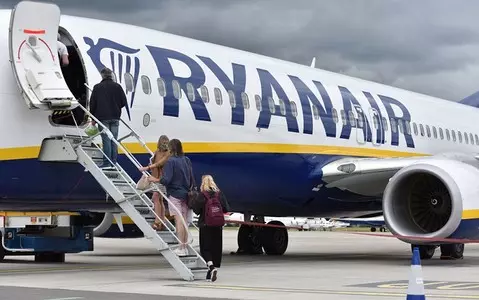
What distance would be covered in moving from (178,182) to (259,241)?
29.5 ft

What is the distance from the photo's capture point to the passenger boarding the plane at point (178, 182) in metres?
12.6

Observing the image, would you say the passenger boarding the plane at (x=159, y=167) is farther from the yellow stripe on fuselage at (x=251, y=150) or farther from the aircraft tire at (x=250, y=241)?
the aircraft tire at (x=250, y=241)

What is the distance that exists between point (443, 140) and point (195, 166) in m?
9.43

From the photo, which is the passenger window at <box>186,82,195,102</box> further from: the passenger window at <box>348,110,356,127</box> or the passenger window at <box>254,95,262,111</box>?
the passenger window at <box>348,110,356,127</box>

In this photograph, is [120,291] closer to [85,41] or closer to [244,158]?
[85,41]

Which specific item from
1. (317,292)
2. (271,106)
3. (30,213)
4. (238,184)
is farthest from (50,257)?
(317,292)


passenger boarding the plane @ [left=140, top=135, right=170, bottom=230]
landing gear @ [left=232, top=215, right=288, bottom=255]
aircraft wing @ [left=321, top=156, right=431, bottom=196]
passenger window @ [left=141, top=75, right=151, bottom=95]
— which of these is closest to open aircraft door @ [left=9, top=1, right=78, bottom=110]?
passenger boarding the plane @ [left=140, top=135, right=170, bottom=230]

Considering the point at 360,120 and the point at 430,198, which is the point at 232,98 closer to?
the point at 430,198

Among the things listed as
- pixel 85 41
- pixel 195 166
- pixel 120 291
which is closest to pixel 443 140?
pixel 195 166

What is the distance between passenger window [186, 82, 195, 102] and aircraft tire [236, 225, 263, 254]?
23.2ft

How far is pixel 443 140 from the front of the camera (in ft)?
73.2

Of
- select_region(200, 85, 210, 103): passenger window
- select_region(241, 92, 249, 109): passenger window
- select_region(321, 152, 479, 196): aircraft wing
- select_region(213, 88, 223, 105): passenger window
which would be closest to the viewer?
select_region(200, 85, 210, 103): passenger window

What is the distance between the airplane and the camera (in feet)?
41.4

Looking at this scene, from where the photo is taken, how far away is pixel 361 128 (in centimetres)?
1934
